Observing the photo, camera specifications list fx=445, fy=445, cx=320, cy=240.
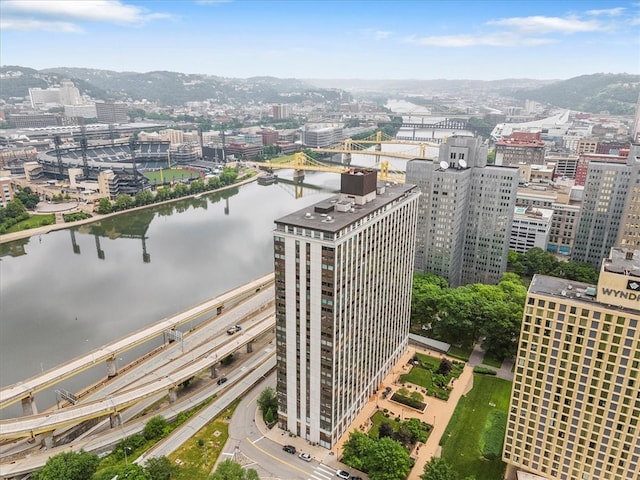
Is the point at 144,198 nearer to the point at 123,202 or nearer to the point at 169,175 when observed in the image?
the point at 123,202

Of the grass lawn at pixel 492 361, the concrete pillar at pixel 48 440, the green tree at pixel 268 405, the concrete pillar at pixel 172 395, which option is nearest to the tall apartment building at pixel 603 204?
the grass lawn at pixel 492 361

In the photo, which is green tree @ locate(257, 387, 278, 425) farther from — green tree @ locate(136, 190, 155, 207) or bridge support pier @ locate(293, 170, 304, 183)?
bridge support pier @ locate(293, 170, 304, 183)

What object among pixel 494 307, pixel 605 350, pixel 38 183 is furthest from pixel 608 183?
pixel 38 183

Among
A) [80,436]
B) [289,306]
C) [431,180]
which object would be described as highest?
[431,180]

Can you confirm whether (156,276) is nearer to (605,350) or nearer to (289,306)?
(289,306)

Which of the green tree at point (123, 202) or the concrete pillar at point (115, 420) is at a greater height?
the green tree at point (123, 202)

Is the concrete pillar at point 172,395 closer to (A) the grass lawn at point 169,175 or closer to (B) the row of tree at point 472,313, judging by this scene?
(B) the row of tree at point 472,313
